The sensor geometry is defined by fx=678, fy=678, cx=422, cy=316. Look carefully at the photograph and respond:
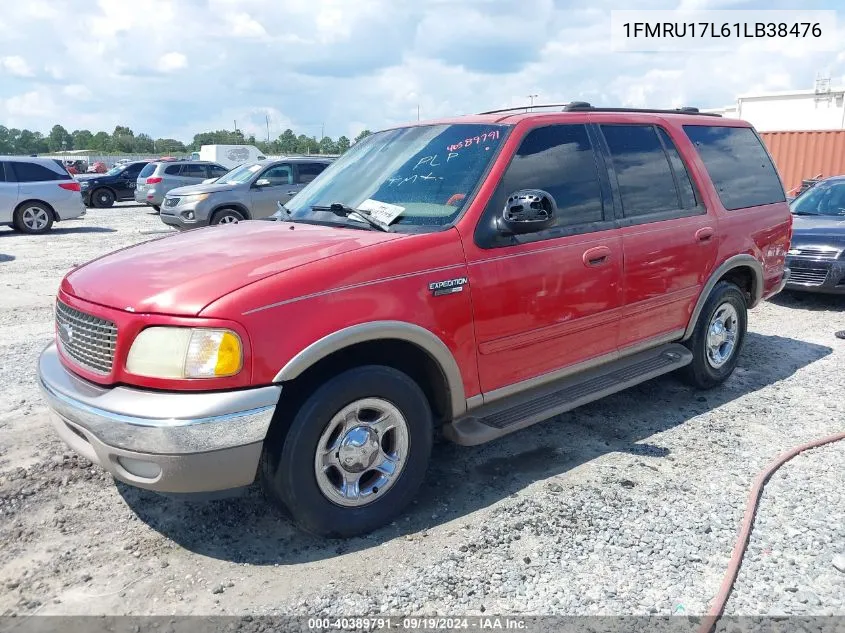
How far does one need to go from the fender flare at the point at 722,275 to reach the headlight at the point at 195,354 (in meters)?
3.39

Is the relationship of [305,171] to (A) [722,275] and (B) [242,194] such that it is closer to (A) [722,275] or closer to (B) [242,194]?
(B) [242,194]

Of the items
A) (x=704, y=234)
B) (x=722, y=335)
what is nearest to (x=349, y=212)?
(x=704, y=234)

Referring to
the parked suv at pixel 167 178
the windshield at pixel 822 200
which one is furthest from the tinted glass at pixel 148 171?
the windshield at pixel 822 200

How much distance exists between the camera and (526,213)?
348cm

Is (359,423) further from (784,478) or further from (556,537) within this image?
(784,478)

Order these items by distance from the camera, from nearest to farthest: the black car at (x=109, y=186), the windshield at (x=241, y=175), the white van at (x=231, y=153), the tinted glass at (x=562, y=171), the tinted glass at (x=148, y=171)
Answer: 1. the tinted glass at (x=562, y=171)
2. the windshield at (x=241, y=175)
3. the tinted glass at (x=148, y=171)
4. the black car at (x=109, y=186)
5. the white van at (x=231, y=153)

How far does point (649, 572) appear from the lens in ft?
9.82

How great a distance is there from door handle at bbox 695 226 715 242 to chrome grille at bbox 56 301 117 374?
3.76 metres

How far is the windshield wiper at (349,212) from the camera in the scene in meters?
3.57

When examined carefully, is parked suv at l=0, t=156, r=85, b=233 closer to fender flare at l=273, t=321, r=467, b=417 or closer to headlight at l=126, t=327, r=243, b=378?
headlight at l=126, t=327, r=243, b=378

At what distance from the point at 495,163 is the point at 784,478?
2397 mm

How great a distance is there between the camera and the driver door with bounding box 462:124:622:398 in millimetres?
3533

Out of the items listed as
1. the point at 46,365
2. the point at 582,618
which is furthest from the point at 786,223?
the point at 46,365

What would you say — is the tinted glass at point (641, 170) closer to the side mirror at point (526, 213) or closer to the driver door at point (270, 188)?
the side mirror at point (526, 213)
